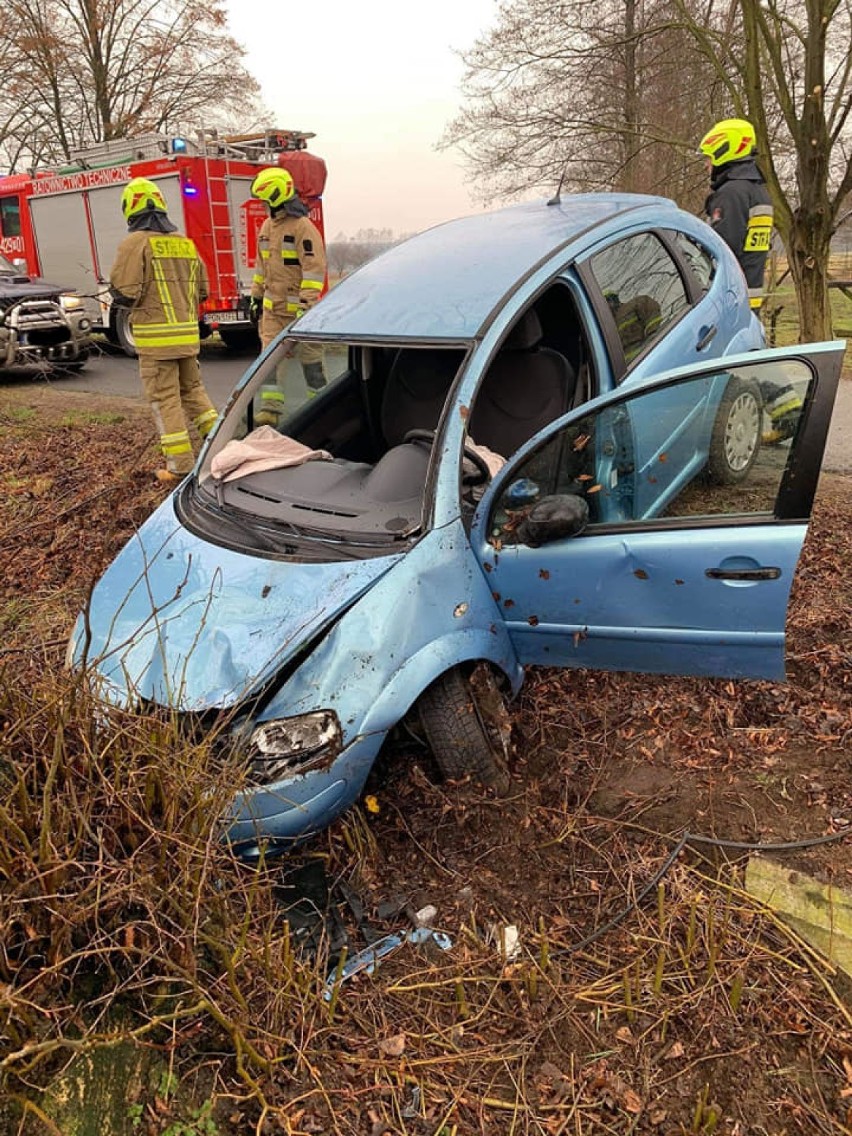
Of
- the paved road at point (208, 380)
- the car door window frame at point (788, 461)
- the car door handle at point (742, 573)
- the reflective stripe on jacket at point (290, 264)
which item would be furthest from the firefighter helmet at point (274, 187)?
the car door handle at point (742, 573)

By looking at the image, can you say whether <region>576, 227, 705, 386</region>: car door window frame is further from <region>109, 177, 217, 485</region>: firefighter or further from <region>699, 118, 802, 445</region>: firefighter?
<region>109, 177, 217, 485</region>: firefighter

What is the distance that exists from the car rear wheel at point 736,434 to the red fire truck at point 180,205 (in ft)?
30.1

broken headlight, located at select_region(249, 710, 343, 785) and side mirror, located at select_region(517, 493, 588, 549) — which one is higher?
side mirror, located at select_region(517, 493, 588, 549)

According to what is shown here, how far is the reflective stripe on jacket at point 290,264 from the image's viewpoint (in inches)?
271

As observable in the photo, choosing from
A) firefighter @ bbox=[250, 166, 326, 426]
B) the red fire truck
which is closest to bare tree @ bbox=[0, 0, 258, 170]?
the red fire truck

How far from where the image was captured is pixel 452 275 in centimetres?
332

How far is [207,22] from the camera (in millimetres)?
22281

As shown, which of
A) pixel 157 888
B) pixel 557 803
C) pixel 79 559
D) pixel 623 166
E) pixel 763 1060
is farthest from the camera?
pixel 623 166

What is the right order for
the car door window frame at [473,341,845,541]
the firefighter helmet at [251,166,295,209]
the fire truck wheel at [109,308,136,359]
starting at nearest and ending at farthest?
the car door window frame at [473,341,845,541] < the firefighter helmet at [251,166,295,209] < the fire truck wheel at [109,308,136,359]

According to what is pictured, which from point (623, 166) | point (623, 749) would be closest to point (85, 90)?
point (623, 166)

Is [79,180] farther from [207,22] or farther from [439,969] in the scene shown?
[439,969]

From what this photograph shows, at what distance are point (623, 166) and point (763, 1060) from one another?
1259cm

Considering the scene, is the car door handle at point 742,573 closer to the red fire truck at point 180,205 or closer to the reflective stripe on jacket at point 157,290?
the reflective stripe on jacket at point 157,290

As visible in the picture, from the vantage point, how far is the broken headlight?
2.32 m
